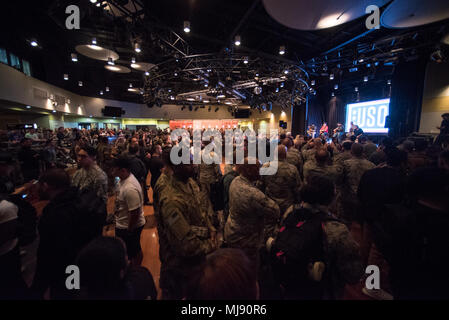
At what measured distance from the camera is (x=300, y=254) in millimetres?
1123

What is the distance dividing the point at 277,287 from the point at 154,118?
1000 inches

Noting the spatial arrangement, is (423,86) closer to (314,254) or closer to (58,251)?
(314,254)

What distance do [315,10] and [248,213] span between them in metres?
4.25

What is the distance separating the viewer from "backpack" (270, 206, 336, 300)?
1.14 m

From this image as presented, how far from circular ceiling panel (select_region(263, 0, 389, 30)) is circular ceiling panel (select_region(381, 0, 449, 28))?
311 millimetres

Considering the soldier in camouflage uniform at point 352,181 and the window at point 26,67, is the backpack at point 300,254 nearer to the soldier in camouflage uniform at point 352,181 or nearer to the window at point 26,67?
the soldier in camouflage uniform at point 352,181

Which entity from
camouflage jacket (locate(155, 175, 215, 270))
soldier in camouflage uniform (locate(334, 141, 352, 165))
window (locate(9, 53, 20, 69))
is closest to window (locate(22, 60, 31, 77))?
window (locate(9, 53, 20, 69))

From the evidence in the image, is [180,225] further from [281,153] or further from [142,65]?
[142,65]

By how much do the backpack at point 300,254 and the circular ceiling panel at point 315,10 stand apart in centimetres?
385

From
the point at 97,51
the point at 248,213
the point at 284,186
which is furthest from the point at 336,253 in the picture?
the point at 97,51

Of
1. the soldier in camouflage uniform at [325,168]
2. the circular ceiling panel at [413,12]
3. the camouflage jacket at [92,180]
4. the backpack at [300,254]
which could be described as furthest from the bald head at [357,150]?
the camouflage jacket at [92,180]

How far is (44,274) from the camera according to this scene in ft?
4.43

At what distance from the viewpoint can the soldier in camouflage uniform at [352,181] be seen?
2.96m
